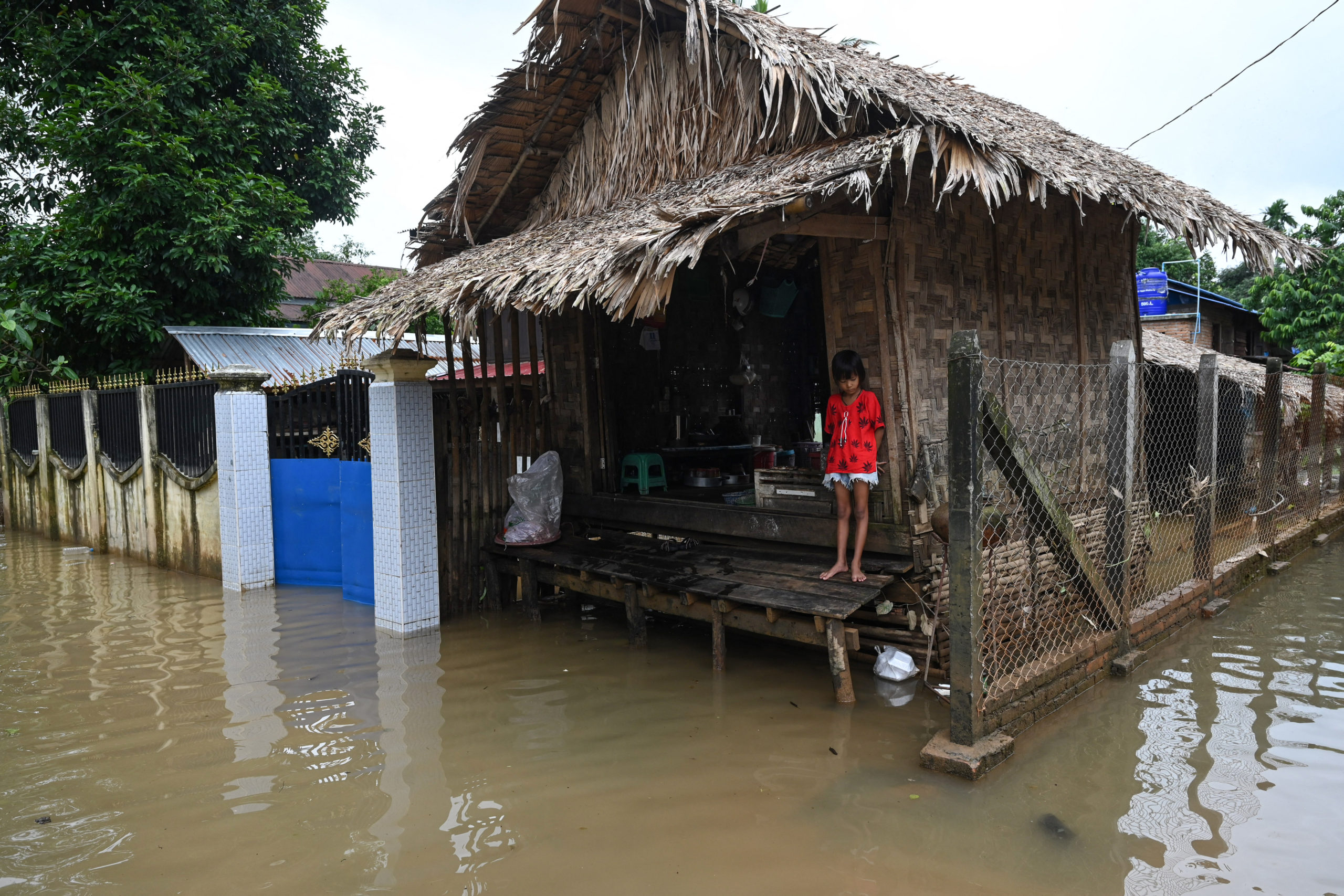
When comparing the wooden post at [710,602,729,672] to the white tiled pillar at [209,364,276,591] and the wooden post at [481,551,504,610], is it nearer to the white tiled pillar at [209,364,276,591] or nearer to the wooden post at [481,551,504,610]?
the wooden post at [481,551,504,610]

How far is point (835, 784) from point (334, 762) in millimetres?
2587

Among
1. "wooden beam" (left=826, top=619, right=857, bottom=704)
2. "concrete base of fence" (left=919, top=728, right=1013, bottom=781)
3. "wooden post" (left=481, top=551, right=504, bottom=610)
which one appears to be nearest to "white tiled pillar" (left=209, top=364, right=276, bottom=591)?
"wooden post" (left=481, top=551, right=504, bottom=610)

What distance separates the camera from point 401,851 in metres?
3.31

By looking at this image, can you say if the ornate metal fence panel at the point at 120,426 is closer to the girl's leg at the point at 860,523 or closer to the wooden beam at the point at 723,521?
the wooden beam at the point at 723,521

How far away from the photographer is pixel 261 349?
41.4ft

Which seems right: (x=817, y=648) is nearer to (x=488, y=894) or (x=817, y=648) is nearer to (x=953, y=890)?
(x=953, y=890)

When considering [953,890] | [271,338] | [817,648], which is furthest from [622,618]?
[271,338]

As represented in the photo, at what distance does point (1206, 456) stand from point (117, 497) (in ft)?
40.0

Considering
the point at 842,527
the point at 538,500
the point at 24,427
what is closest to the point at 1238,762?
the point at 842,527

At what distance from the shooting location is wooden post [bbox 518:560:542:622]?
6.85m

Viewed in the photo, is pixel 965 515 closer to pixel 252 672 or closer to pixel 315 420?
pixel 252 672

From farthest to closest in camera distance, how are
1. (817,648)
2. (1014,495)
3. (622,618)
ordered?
(622,618) → (817,648) → (1014,495)

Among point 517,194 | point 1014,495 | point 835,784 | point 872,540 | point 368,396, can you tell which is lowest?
point 835,784

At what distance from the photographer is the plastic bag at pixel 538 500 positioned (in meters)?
7.18
